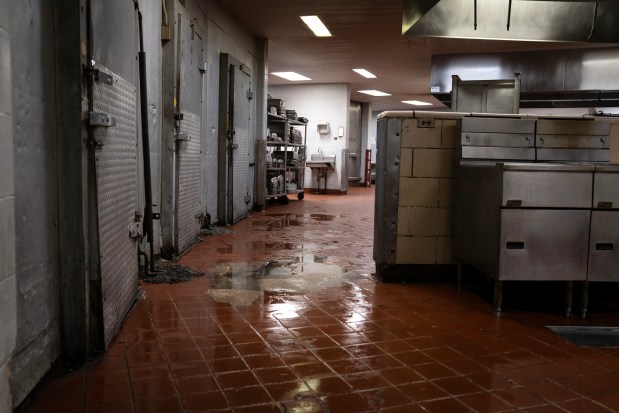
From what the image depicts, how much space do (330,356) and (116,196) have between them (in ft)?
4.70

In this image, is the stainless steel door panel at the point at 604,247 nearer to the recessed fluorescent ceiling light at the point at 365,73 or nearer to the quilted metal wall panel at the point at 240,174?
the quilted metal wall panel at the point at 240,174

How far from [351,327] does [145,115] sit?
2025 millimetres

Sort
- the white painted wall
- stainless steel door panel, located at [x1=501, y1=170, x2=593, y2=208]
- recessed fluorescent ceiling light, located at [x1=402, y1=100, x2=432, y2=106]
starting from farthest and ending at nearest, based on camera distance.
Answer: recessed fluorescent ceiling light, located at [x1=402, y1=100, x2=432, y2=106] < the white painted wall < stainless steel door panel, located at [x1=501, y1=170, x2=593, y2=208]

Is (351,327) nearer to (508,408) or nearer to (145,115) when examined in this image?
(508,408)

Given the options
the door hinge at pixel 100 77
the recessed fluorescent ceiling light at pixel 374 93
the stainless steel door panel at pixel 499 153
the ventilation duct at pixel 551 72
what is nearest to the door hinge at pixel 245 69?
the ventilation duct at pixel 551 72

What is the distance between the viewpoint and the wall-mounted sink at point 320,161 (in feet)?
48.4

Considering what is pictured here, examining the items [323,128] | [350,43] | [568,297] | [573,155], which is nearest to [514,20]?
[573,155]

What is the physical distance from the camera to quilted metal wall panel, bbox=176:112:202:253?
199 inches

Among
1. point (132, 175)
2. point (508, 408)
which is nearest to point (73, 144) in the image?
point (132, 175)

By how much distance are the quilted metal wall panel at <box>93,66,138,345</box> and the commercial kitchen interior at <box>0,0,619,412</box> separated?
0.06 ft

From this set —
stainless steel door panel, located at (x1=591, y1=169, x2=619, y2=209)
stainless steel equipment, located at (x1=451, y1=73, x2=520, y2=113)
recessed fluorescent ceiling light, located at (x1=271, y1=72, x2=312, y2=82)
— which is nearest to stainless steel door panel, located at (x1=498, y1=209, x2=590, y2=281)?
stainless steel door panel, located at (x1=591, y1=169, x2=619, y2=209)

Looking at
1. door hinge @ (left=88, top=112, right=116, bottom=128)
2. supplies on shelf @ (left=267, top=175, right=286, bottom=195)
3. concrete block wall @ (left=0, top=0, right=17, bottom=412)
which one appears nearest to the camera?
concrete block wall @ (left=0, top=0, right=17, bottom=412)

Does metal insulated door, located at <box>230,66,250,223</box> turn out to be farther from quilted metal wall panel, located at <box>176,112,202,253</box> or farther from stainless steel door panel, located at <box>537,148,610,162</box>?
stainless steel door panel, located at <box>537,148,610,162</box>

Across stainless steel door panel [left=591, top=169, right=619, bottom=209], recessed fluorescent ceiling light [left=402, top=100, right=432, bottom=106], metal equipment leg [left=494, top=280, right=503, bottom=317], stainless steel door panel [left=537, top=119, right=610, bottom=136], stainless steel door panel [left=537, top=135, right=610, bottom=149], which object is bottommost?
metal equipment leg [left=494, top=280, right=503, bottom=317]
